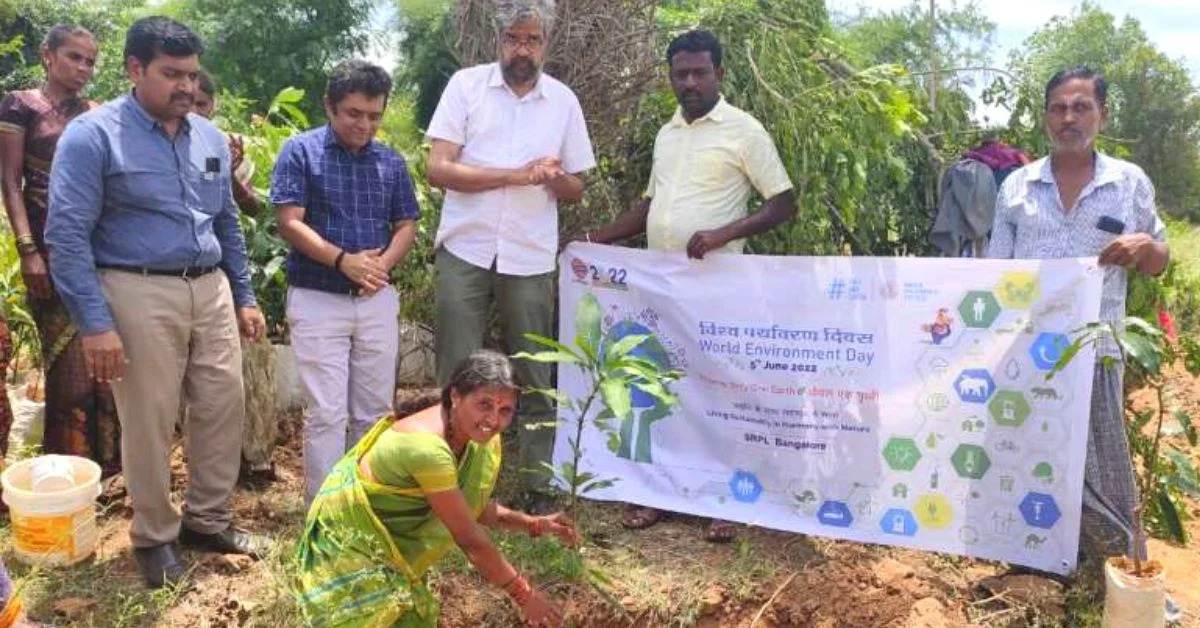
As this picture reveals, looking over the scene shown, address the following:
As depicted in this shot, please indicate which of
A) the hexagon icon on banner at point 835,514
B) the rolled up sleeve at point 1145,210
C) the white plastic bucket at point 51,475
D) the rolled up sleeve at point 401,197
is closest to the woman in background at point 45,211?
the white plastic bucket at point 51,475

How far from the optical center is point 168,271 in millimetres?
3020

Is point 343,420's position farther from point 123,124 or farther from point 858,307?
point 858,307

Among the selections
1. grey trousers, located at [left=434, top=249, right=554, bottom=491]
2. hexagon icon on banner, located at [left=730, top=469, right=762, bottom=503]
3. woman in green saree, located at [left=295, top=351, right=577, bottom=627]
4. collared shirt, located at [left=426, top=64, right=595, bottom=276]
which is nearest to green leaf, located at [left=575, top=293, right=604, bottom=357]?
grey trousers, located at [left=434, top=249, right=554, bottom=491]

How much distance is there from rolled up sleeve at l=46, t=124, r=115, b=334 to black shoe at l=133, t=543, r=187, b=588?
820 mm

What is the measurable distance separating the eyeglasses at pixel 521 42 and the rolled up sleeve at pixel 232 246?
1075 mm

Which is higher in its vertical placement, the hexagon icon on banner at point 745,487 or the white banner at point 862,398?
→ the white banner at point 862,398

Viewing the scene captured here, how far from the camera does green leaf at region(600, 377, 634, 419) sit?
2637mm

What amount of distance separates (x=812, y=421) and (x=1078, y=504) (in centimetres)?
92

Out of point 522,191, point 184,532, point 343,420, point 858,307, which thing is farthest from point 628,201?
point 184,532

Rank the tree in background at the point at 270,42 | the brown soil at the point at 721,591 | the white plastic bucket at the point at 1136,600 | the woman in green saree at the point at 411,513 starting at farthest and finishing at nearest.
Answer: the tree in background at the point at 270,42 < the brown soil at the point at 721,591 < the white plastic bucket at the point at 1136,600 < the woman in green saree at the point at 411,513

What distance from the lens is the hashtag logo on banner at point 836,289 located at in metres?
3.44

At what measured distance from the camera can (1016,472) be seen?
321 cm

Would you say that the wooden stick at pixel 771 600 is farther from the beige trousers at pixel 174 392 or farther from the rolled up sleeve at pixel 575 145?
the beige trousers at pixel 174 392

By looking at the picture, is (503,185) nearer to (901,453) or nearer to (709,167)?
(709,167)
